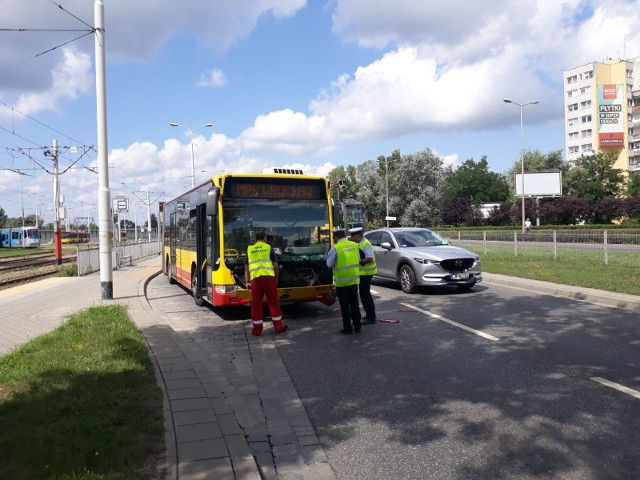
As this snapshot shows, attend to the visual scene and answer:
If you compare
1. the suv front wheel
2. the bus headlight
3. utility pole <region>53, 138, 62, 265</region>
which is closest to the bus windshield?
the bus headlight

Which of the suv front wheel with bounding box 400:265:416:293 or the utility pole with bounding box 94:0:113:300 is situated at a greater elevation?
the utility pole with bounding box 94:0:113:300

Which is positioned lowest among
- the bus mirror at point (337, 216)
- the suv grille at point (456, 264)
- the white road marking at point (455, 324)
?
the white road marking at point (455, 324)

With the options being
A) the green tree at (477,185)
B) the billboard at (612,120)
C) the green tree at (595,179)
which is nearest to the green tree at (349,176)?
the green tree at (477,185)

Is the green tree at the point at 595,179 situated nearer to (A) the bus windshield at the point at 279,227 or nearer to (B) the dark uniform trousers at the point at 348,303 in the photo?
(A) the bus windshield at the point at 279,227

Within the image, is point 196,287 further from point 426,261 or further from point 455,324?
point 455,324

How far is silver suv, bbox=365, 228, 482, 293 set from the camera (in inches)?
520

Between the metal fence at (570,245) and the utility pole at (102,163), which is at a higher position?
the utility pole at (102,163)

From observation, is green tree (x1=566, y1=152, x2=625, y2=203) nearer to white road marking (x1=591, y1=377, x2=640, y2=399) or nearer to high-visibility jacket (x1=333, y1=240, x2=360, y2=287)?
high-visibility jacket (x1=333, y1=240, x2=360, y2=287)

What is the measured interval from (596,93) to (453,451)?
330 ft

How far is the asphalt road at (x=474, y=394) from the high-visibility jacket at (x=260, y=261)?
3.62ft

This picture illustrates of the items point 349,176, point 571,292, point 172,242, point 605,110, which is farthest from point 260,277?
point 349,176

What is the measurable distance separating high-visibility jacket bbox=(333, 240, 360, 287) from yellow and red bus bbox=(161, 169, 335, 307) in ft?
5.12

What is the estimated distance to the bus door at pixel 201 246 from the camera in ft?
37.9

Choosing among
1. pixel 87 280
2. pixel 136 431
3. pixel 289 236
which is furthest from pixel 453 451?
pixel 87 280
